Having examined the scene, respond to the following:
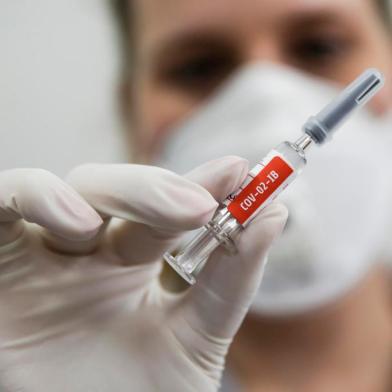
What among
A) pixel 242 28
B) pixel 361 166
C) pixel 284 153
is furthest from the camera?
pixel 242 28

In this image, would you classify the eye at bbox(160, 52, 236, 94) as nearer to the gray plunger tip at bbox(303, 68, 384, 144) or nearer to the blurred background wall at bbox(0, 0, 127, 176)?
the blurred background wall at bbox(0, 0, 127, 176)

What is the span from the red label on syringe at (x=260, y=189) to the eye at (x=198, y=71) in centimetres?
56

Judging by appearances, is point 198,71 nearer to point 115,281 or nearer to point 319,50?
point 319,50


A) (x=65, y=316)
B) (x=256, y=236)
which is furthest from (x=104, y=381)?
(x=256, y=236)

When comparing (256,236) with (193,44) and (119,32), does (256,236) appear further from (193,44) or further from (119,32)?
(119,32)

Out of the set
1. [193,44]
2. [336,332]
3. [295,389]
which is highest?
[193,44]

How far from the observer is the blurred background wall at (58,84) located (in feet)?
3.87

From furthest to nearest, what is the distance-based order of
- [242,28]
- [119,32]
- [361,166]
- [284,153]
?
[119,32]
[242,28]
[361,166]
[284,153]

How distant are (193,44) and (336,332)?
0.67 metres

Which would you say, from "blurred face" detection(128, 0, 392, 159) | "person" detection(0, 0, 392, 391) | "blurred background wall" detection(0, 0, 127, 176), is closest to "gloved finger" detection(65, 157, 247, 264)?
"person" detection(0, 0, 392, 391)

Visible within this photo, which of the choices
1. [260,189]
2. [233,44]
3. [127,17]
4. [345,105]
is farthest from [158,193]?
[127,17]

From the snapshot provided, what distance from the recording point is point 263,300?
807 mm

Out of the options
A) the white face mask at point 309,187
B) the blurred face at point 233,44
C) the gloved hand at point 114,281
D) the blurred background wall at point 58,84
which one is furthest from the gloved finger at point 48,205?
the blurred background wall at point 58,84

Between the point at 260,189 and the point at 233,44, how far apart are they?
0.56m
